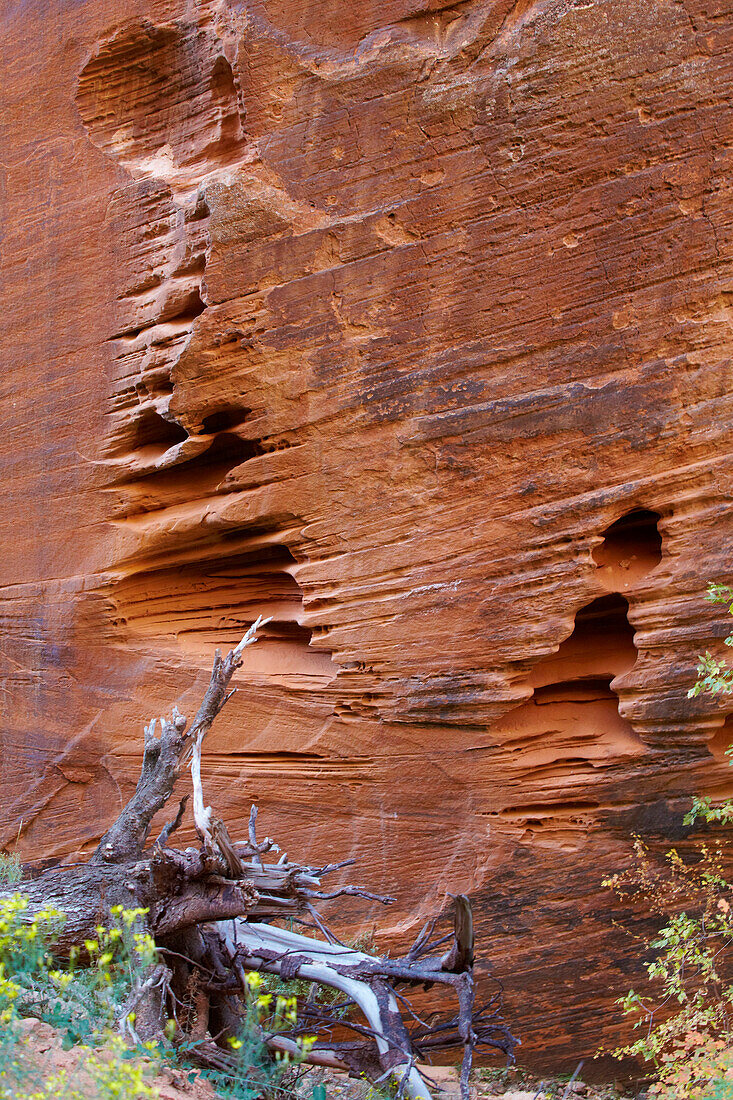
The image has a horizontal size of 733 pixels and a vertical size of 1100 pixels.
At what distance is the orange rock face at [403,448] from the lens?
16.4 feet

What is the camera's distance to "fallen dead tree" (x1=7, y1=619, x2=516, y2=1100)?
382cm

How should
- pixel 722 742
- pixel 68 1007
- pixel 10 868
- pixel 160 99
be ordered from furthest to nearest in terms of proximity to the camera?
pixel 160 99
pixel 10 868
pixel 722 742
pixel 68 1007

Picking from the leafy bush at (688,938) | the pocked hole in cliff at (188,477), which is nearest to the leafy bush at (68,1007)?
the leafy bush at (688,938)

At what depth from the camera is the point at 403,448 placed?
536 centimetres

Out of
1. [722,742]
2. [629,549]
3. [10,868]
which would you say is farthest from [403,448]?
[10,868]

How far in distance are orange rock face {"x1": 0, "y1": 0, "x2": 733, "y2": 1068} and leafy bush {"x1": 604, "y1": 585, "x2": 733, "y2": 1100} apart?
0.61 feet

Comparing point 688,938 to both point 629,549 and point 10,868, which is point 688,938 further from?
point 10,868

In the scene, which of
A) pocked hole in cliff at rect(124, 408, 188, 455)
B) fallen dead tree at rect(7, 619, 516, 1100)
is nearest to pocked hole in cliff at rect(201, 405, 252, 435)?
pocked hole in cliff at rect(124, 408, 188, 455)

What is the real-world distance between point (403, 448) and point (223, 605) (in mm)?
1848

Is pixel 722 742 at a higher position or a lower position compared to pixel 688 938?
higher

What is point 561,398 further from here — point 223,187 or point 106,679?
point 106,679

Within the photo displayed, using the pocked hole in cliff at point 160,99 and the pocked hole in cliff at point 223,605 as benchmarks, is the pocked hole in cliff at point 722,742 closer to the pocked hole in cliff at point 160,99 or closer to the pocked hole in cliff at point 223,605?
the pocked hole in cliff at point 223,605

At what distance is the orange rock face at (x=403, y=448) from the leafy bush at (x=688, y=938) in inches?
7.3


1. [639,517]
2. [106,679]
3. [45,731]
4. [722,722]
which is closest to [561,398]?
[639,517]
